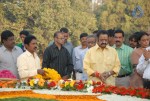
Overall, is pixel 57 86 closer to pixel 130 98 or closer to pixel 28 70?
pixel 28 70

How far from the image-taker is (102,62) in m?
8.44

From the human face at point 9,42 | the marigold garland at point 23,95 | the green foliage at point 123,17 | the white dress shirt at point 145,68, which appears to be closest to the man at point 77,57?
the human face at point 9,42

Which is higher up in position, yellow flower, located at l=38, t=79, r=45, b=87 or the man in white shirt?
the man in white shirt

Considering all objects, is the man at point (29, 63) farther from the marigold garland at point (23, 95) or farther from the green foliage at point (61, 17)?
the green foliage at point (61, 17)

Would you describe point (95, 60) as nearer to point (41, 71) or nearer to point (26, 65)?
point (41, 71)

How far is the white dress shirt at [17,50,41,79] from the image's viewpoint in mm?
8586

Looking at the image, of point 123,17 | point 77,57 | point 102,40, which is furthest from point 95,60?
point 123,17

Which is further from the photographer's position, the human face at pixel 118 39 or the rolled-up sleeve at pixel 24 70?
the human face at pixel 118 39

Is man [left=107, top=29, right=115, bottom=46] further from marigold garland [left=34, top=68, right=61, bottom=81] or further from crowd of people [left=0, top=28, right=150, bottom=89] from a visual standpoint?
marigold garland [left=34, top=68, right=61, bottom=81]

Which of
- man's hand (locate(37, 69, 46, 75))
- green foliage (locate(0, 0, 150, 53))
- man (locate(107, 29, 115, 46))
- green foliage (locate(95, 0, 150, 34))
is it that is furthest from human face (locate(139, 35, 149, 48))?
green foliage (locate(95, 0, 150, 34))

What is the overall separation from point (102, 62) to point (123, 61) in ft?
4.41

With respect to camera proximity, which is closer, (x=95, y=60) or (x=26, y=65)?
(x=95, y=60)

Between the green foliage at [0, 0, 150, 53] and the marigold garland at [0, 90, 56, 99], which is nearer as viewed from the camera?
the marigold garland at [0, 90, 56, 99]

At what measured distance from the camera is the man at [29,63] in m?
8.59
